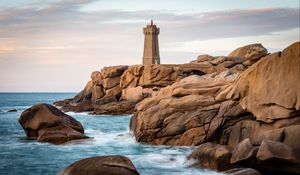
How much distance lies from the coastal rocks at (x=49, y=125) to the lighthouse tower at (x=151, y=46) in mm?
49703

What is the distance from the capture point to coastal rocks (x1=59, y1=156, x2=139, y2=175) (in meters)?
13.1

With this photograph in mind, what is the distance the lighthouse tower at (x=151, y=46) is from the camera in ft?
252

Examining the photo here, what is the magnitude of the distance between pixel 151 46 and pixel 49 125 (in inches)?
2063

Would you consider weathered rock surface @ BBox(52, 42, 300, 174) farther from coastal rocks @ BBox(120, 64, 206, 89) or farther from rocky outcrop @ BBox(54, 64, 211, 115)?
coastal rocks @ BBox(120, 64, 206, 89)

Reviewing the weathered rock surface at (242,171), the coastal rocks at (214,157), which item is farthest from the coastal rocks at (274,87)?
the weathered rock surface at (242,171)

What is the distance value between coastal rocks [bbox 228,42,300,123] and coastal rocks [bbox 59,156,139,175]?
8435 mm

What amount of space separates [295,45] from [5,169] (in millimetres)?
14184

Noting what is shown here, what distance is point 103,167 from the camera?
13219 millimetres

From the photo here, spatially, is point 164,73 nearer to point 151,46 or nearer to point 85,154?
point 151,46

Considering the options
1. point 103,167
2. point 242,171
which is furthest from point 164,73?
point 103,167

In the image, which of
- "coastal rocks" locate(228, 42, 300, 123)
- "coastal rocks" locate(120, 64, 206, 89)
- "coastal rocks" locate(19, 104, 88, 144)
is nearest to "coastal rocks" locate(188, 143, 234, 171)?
"coastal rocks" locate(228, 42, 300, 123)

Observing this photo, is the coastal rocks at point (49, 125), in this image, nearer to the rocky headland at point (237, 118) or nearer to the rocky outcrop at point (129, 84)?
the rocky headland at point (237, 118)

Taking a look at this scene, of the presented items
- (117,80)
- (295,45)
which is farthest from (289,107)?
(117,80)

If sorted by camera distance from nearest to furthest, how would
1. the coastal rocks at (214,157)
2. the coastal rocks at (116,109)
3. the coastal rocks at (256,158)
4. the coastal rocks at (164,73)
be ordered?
the coastal rocks at (256,158) < the coastal rocks at (214,157) < the coastal rocks at (116,109) < the coastal rocks at (164,73)
